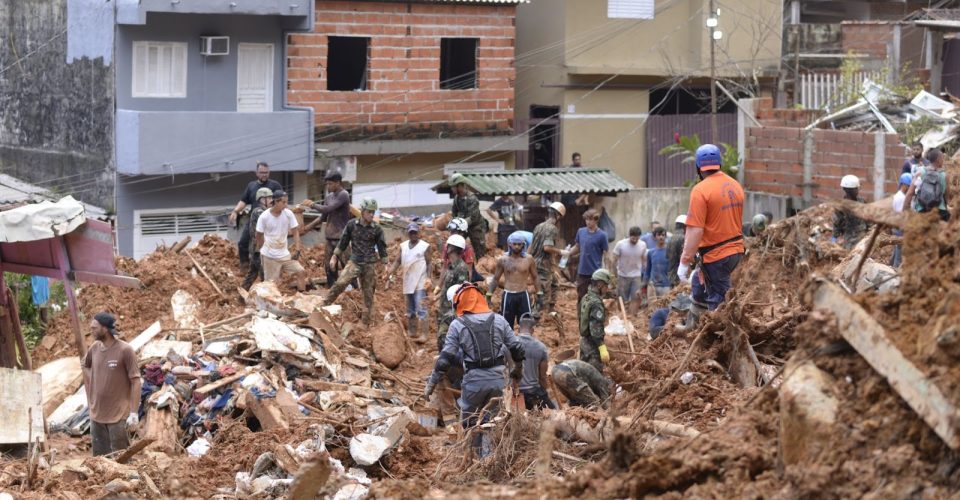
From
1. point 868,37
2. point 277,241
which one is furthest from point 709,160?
point 868,37

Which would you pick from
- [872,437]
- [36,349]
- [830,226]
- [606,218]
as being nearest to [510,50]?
[606,218]

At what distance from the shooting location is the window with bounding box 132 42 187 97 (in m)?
23.9

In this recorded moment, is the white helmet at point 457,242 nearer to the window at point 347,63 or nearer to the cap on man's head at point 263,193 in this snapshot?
the cap on man's head at point 263,193

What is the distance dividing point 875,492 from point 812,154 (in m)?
18.5

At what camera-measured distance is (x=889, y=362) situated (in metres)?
5.75

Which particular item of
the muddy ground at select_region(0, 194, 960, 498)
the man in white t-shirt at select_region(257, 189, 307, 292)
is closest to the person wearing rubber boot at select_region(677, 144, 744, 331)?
the muddy ground at select_region(0, 194, 960, 498)

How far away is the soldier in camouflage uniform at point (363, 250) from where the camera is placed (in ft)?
54.1

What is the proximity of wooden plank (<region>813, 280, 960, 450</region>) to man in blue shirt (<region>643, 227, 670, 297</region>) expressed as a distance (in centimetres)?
1137

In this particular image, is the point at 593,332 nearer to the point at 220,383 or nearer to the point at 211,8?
the point at 220,383

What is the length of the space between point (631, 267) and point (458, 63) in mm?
11082

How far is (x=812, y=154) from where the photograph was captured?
2338cm

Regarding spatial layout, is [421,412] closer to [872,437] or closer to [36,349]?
[36,349]

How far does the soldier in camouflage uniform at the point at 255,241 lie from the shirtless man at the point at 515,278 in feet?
11.7

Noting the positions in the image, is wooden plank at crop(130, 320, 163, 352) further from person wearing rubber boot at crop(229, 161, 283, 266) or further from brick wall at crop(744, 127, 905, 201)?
brick wall at crop(744, 127, 905, 201)
